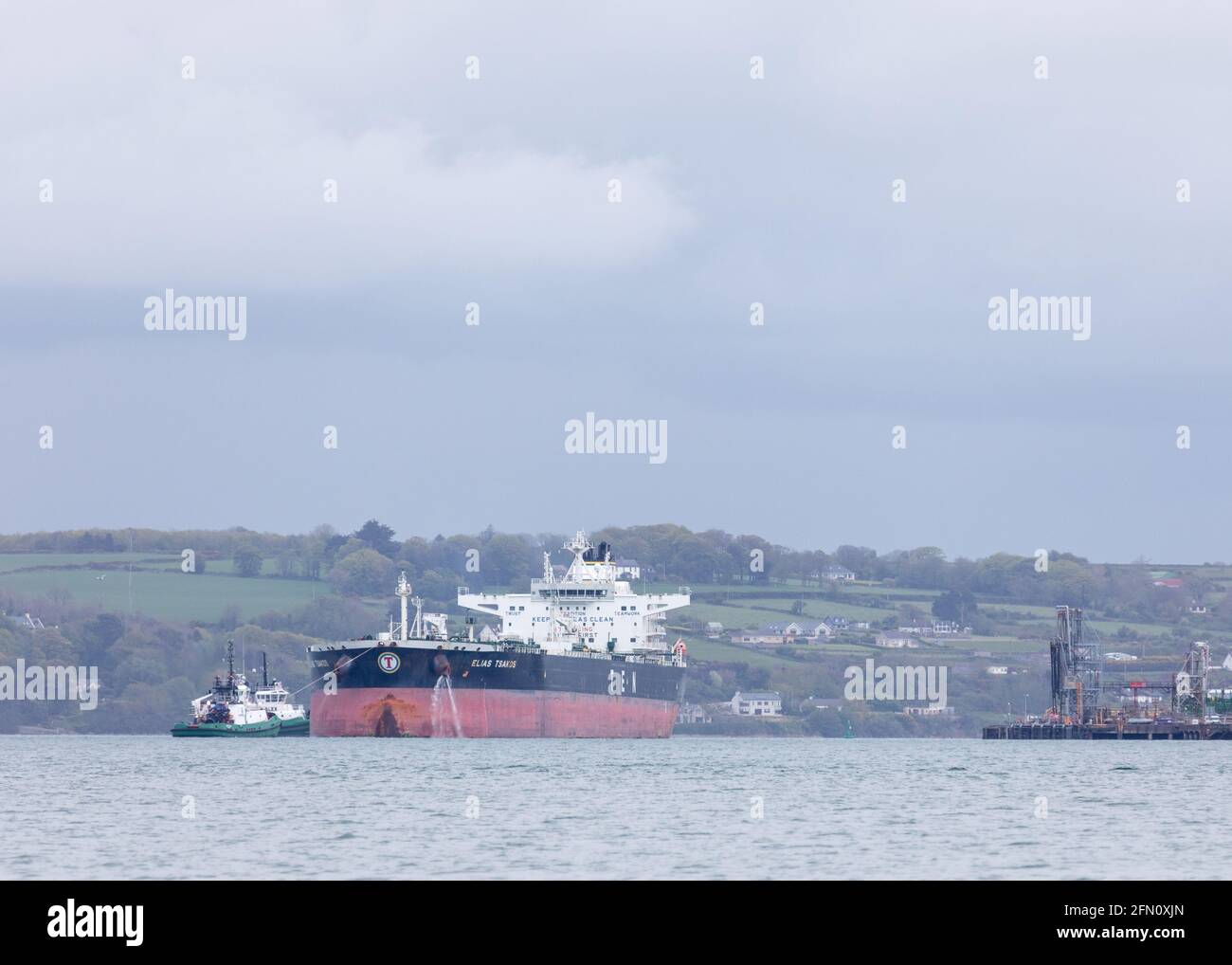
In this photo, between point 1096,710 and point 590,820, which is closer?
point 590,820

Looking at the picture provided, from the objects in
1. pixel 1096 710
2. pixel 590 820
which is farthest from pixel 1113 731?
pixel 590 820

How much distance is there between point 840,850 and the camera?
33.4 m

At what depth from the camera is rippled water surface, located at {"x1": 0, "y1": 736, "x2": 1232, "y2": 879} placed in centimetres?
3112

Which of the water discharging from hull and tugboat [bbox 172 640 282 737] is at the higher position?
the water discharging from hull

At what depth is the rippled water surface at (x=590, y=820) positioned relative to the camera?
31125 mm

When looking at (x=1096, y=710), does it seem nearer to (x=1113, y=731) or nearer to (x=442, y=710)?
(x=1113, y=731)

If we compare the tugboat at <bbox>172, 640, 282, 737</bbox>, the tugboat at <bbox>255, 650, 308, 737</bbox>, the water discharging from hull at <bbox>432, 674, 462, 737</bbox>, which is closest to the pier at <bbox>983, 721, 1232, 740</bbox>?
the tugboat at <bbox>255, 650, 308, 737</bbox>

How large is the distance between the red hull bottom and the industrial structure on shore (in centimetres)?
6050

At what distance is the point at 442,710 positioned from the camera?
86125 mm

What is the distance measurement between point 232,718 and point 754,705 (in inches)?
2819

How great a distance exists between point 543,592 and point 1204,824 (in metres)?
71.3

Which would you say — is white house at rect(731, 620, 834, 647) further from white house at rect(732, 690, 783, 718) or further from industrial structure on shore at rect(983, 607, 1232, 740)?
industrial structure on shore at rect(983, 607, 1232, 740)
